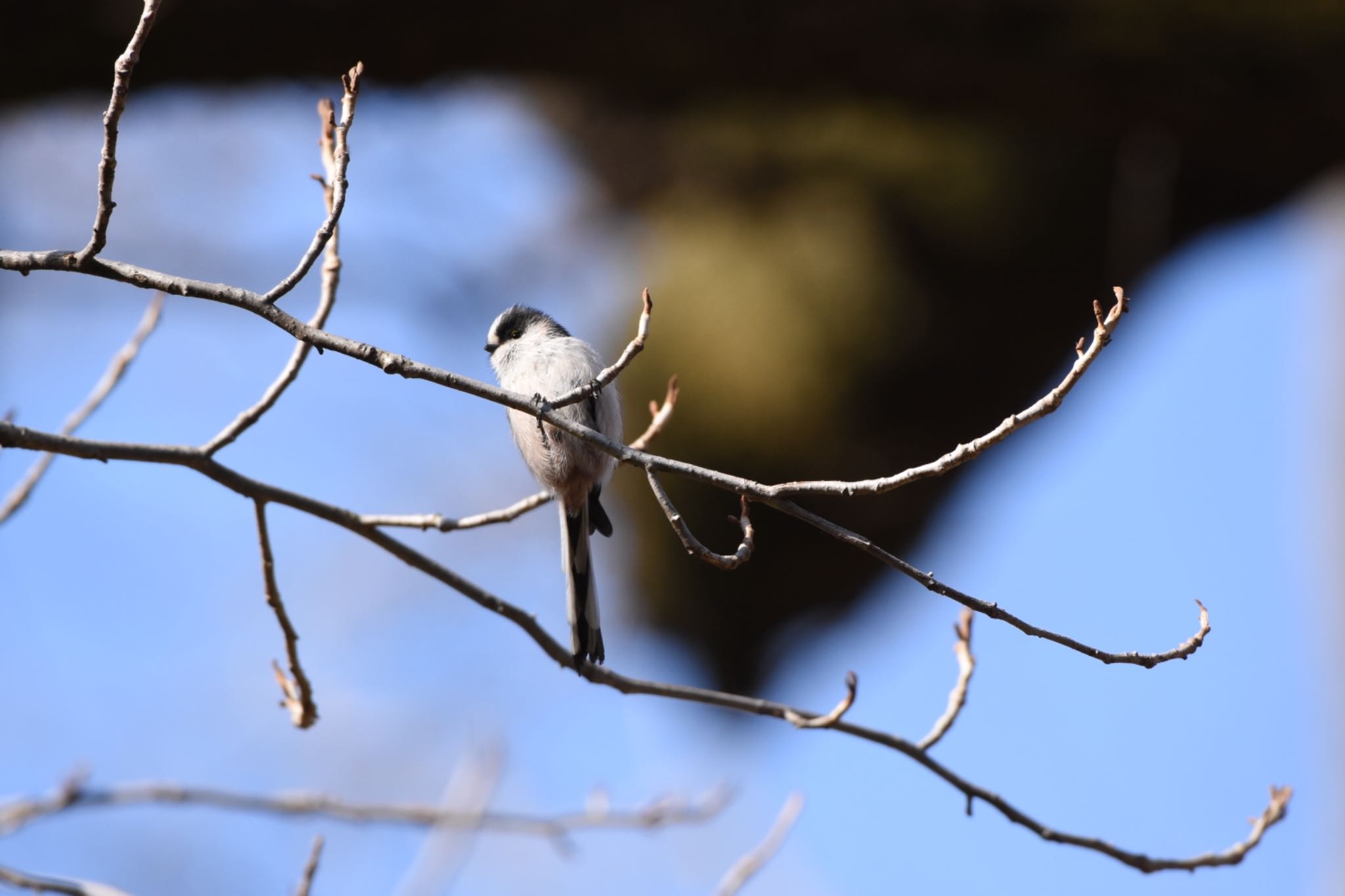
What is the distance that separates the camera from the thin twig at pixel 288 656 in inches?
77.6

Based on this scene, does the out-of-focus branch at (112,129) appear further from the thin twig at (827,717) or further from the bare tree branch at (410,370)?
the thin twig at (827,717)

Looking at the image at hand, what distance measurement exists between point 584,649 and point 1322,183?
13.0 ft

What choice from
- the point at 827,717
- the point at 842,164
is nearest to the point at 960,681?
the point at 827,717

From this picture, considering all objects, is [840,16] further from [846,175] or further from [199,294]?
[199,294]

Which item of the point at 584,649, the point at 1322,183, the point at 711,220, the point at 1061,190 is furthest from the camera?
the point at 711,220

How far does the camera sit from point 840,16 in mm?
3895

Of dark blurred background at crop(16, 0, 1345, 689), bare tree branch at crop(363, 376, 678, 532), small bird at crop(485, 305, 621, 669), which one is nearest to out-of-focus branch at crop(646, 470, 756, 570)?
bare tree branch at crop(363, 376, 678, 532)

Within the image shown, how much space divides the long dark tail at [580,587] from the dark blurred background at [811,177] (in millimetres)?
1948

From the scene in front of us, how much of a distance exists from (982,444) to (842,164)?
14.8 feet

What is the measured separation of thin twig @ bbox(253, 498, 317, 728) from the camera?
1.97 m

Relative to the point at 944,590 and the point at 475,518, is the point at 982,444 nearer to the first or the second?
the point at 944,590

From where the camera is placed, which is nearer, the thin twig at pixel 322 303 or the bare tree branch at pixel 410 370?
the bare tree branch at pixel 410 370

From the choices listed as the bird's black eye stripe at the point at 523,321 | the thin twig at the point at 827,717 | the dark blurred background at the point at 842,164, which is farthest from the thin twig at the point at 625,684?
the dark blurred background at the point at 842,164

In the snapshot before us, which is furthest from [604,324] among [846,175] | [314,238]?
[314,238]
